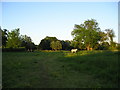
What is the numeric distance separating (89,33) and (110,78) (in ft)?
110

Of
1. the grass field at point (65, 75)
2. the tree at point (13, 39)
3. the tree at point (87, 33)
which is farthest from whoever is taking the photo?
the tree at point (13, 39)

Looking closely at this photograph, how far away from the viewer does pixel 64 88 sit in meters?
4.71

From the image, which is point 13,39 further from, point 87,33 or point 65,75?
point 65,75

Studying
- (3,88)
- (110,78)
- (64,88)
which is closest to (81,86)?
(64,88)

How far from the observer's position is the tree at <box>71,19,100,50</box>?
37453mm

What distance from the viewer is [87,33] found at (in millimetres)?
37969

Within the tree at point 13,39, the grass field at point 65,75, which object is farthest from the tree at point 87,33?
the grass field at point 65,75

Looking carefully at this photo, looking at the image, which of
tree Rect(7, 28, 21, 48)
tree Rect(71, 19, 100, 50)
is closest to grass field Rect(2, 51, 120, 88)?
tree Rect(71, 19, 100, 50)

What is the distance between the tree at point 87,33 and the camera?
37453 millimetres

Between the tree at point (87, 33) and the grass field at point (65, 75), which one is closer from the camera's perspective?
the grass field at point (65, 75)

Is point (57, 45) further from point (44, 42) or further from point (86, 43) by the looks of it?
point (86, 43)

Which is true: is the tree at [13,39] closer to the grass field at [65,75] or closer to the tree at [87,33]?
the tree at [87,33]

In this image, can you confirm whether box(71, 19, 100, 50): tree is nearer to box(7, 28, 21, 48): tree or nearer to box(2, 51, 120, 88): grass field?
box(7, 28, 21, 48): tree

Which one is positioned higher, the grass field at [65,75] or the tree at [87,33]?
the tree at [87,33]
